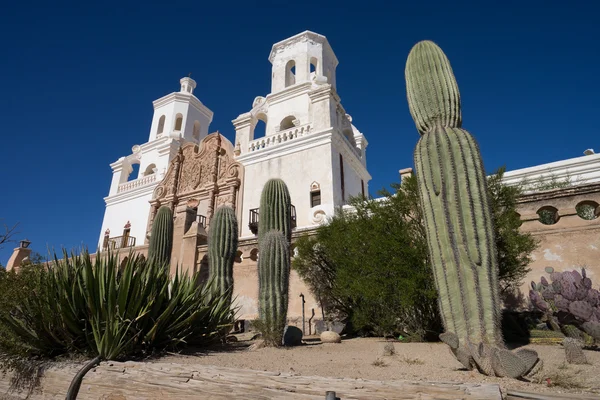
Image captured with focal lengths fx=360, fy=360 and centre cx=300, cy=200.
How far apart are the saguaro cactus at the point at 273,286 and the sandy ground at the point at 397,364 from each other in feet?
1.38

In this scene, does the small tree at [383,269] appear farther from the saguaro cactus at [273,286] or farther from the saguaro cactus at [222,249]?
the saguaro cactus at [222,249]

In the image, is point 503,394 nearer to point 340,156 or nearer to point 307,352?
point 307,352

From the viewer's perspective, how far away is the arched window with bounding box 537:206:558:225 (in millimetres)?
7949

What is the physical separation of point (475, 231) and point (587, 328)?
262 cm

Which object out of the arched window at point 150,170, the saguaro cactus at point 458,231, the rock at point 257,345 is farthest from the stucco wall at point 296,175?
the saguaro cactus at point 458,231

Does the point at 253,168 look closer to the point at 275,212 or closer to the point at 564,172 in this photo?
the point at 275,212

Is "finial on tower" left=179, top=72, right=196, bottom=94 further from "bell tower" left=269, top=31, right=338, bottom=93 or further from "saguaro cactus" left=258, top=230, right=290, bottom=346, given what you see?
"saguaro cactus" left=258, top=230, right=290, bottom=346

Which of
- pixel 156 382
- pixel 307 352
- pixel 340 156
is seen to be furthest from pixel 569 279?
pixel 340 156

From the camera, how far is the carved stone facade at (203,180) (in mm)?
18062

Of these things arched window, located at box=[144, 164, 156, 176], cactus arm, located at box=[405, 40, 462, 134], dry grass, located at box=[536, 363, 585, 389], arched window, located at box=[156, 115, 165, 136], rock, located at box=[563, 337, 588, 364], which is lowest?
dry grass, located at box=[536, 363, 585, 389]

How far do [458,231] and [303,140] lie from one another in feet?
41.9

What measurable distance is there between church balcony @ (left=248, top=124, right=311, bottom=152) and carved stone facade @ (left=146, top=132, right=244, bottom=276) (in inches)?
51.8

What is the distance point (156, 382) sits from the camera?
3.39 m

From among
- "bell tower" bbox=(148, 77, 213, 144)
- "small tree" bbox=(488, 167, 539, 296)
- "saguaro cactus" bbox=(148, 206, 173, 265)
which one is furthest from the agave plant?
"bell tower" bbox=(148, 77, 213, 144)
